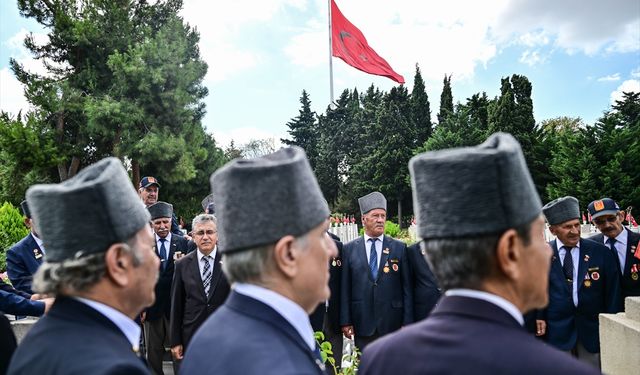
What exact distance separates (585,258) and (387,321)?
2079mm

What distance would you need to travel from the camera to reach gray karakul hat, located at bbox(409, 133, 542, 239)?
1.33 meters

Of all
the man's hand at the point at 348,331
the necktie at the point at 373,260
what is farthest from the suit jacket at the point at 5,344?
the necktie at the point at 373,260

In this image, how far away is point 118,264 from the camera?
1564 millimetres

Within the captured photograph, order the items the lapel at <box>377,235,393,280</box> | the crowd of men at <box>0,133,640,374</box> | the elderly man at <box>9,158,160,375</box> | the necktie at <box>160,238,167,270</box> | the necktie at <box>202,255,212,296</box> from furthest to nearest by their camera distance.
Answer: the necktie at <box>160,238,167,270</box>
the lapel at <box>377,235,393,280</box>
the necktie at <box>202,255,212,296</box>
the elderly man at <box>9,158,160,375</box>
the crowd of men at <box>0,133,640,374</box>

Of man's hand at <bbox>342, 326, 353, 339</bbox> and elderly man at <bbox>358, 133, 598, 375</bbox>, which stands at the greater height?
elderly man at <bbox>358, 133, 598, 375</bbox>

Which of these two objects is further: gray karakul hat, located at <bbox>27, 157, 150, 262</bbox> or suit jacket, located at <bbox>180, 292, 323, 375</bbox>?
gray karakul hat, located at <bbox>27, 157, 150, 262</bbox>

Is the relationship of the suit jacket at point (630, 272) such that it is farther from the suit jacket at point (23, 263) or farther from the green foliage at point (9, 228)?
the green foliage at point (9, 228)

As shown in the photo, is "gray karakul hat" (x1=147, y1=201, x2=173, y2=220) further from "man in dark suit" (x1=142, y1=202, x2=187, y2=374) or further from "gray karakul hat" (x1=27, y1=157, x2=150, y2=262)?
"gray karakul hat" (x1=27, y1=157, x2=150, y2=262)

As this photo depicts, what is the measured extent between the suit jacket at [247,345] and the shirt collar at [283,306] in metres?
0.01

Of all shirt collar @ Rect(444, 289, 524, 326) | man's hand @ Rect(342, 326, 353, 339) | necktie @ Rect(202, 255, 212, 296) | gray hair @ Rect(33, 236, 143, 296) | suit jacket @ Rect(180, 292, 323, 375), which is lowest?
man's hand @ Rect(342, 326, 353, 339)

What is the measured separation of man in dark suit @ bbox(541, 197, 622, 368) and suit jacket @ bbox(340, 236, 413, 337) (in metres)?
1.49

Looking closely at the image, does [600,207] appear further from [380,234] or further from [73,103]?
[73,103]

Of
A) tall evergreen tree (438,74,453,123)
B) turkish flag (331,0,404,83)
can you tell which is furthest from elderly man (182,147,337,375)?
tall evergreen tree (438,74,453,123)

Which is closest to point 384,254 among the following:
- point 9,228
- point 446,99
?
point 9,228
